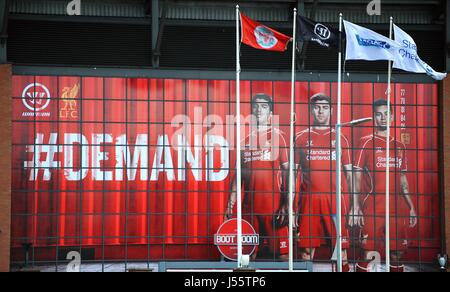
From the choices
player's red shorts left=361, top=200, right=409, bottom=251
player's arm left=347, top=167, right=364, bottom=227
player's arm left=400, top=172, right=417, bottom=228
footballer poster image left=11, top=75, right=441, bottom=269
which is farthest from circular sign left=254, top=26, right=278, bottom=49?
player's arm left=400, top=172, right=417, bottom=228

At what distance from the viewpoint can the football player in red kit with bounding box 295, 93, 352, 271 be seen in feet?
123

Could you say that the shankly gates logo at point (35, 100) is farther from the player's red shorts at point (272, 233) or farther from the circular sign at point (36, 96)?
the player's red shorts at point (272, 233)

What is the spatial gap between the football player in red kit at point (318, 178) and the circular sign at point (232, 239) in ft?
7.69

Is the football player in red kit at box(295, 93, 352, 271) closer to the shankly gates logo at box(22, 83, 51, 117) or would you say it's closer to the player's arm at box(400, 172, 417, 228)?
the player's arm at box(400, 172, 417, 228)

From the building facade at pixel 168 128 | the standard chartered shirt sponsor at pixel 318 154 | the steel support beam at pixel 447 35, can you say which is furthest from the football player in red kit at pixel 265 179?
the steel support beam at pixel 447 35

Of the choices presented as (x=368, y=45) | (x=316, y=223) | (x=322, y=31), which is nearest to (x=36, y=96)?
(x=316, y=223)

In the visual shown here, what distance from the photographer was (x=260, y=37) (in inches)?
1118

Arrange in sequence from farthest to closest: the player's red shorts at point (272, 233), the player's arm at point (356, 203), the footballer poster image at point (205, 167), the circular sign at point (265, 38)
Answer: the player's arm at point (356, 203) < the player's red shorts at point (272, 233) < the footballer poster image at point (205, 167) < the circular sign at point (265, 38)

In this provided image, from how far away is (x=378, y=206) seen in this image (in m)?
38.0

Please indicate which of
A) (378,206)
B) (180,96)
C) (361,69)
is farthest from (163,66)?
(378,206)

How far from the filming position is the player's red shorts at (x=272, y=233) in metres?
37.3

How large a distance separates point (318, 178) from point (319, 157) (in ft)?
3.38

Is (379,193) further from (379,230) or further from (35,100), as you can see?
(35,100)
